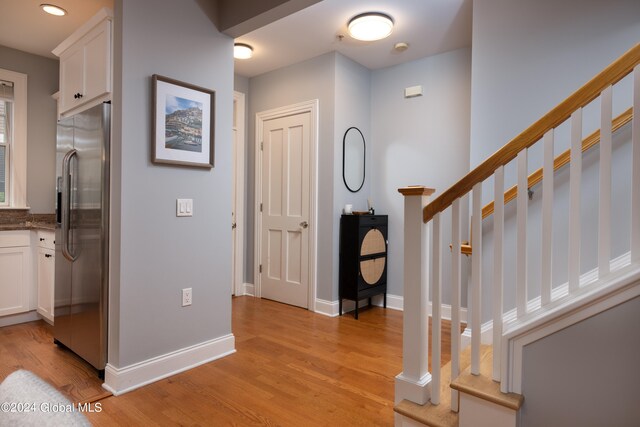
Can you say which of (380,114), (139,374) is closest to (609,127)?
(139,374)

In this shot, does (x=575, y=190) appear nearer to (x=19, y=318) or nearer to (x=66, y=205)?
(x=66, y=205)

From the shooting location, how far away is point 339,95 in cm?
378

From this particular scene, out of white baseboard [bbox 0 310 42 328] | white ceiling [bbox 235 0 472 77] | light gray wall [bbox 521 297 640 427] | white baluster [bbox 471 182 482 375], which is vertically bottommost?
white baseboard [bbox 0 310 42 328]

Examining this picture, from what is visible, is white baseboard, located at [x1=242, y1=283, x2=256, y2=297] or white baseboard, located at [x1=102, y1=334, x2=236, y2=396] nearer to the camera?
white baseboard, located at [x1=102, y1=334, x2=236, y2=396]

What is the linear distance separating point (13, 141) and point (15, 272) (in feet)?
4.34

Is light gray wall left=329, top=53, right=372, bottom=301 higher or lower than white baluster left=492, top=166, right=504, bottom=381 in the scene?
higher

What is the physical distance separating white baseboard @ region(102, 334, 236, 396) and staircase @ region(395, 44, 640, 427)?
143cm

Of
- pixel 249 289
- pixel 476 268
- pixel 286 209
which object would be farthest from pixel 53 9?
pixel 476 268

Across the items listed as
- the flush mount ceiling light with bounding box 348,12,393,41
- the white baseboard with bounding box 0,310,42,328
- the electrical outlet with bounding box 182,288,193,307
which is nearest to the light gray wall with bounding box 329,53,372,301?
the flush mount ceiling light with bounding box 348,12,393,41

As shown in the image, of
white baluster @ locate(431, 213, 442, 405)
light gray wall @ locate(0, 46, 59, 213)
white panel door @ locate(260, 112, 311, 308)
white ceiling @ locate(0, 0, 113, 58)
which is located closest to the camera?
white baluster @ locate(431, 213, 442, 405)

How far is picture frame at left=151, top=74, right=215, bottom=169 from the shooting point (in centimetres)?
226

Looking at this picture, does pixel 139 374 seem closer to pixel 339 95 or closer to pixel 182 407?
pixel 182 407

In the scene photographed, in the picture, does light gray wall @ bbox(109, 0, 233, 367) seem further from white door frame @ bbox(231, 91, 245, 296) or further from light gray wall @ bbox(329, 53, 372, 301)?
white door frame @ bbox(231, 91, 245, 296)

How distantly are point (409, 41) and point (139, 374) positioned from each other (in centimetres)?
347
